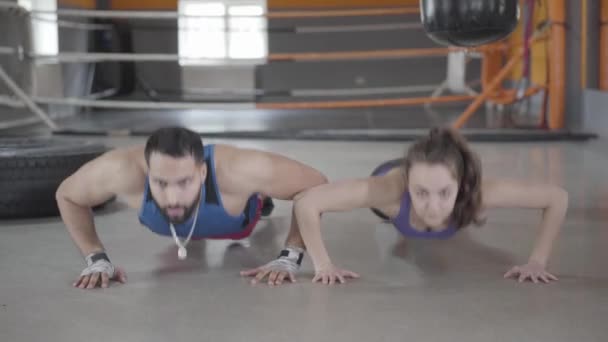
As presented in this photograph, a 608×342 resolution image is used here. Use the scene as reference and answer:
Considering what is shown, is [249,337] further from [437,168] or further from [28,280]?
[28,280]

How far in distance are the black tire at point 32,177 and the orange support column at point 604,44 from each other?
13.4 ft

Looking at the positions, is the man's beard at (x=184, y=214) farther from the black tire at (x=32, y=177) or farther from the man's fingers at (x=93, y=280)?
the black tire at (x=32, y=177)

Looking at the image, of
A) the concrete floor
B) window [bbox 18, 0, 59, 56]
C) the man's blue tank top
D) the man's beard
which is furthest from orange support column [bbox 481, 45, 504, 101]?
the man's beard

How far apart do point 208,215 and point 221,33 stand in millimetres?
10123

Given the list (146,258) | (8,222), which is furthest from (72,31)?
(146,258)

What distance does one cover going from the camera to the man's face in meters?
1.90

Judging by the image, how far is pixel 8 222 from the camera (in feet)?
10.0

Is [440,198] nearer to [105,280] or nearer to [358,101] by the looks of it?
[105,280]

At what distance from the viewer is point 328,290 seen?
6.63ft

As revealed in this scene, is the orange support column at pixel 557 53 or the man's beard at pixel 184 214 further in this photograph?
the orange support column at pixel 557 53

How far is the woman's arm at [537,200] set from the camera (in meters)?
2.11

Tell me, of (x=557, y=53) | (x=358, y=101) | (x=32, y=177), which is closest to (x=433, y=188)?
(x=32, y=177)

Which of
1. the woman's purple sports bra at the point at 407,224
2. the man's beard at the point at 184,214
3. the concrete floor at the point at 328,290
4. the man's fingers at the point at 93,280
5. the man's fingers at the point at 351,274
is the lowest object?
the concrete floor at the point at 328,290

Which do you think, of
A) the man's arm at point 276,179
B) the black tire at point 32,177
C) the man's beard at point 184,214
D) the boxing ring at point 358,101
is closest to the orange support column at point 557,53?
the boxing ring at point 358,101
